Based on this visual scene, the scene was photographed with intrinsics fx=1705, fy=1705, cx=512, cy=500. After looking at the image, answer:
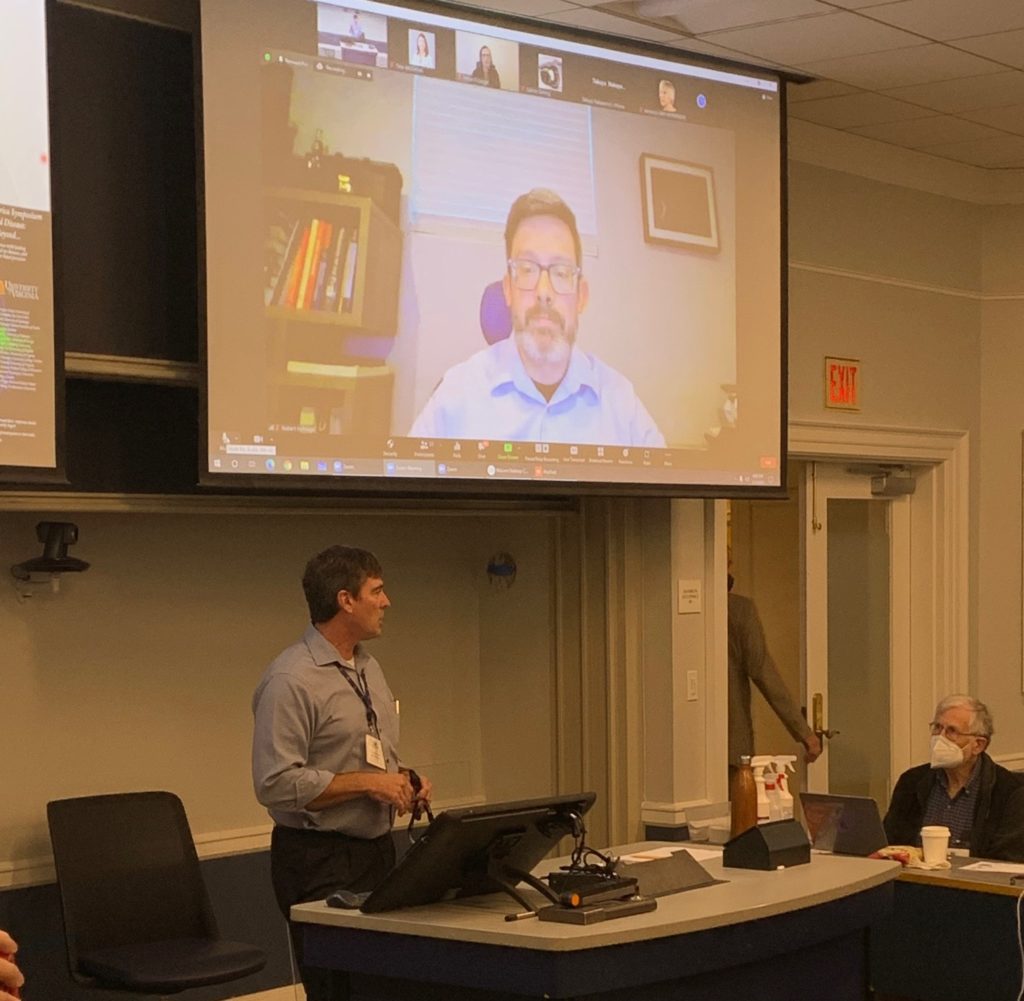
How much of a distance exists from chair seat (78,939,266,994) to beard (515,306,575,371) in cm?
192

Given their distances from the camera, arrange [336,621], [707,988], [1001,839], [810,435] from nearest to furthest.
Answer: [707,988] → [336,621] → [1001,839] → [810,435]

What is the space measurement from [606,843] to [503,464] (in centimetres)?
150

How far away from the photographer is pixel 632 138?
17.7 feet

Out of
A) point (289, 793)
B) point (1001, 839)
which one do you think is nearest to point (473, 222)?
point (289, 793)

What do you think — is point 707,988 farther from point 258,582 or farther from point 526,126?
point 526,126

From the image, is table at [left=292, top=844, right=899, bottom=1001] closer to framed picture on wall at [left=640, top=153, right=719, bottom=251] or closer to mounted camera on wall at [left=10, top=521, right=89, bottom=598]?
mounted camera on wall at [left=10, top=521, right=89, bottom=598]

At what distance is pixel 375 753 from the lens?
4090mm

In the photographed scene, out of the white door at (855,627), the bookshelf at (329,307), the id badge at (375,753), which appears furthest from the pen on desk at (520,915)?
the white door at (855,627)

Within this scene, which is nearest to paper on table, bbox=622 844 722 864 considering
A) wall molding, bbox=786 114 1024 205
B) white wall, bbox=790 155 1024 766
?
white wall, bbox=790 155 1024 766

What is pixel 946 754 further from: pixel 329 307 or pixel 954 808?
pixel 329 307

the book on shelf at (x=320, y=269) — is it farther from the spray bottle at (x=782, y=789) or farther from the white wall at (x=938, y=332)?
the white wall at (x=938, y=332)

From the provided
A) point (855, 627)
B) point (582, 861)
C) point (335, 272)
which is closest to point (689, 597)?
point (855, 627)

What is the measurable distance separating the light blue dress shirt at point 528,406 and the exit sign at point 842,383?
1.45 metres

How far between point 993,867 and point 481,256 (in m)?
2.24
